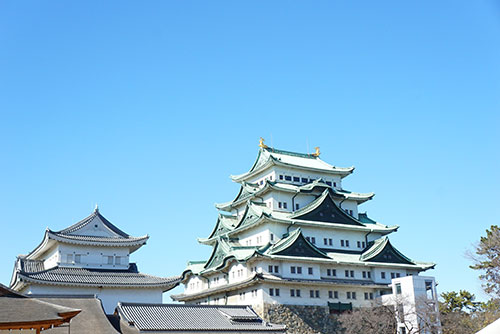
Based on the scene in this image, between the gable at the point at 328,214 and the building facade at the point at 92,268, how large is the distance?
1506cm

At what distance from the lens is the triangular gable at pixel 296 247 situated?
41000 millimetres

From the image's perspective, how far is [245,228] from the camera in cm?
4656

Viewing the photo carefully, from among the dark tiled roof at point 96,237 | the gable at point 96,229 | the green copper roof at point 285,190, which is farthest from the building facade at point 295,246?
the gable at point 96,229

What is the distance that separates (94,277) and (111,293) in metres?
1.63

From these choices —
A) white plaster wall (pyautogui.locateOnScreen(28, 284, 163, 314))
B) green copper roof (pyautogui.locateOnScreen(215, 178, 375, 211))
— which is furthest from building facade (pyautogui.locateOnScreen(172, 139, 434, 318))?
white plaster wall (pyautogui.locateOnScreen(28, 284, 163, 314))

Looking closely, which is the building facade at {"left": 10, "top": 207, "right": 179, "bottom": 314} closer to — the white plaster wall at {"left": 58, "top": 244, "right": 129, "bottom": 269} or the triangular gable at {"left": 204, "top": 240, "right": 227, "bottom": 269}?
the white plaster wall at {"left": 58, "top": 244, "right": 129, "bottom": 269}

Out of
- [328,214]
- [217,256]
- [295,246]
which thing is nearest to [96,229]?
[217,256]

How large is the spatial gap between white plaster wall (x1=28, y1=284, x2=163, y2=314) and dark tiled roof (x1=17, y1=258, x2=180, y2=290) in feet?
1.84

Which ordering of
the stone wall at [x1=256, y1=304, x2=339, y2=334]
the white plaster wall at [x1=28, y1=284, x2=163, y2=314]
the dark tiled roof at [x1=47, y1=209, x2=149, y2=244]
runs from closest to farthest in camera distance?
the white plaster wall at [x1=28, y1=284, x2=163, y2=314]
the dark tiled roof at [x1=47, y1=209, x2=149, y2=244]
the stone wall at [x1=256, y1=304, x2=339, y2=334]

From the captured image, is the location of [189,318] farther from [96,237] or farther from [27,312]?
[27,312]

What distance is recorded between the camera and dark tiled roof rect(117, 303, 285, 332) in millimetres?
28047

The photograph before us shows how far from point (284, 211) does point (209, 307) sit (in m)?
17.3

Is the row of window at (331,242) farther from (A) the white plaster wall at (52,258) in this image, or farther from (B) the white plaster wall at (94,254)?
(A) the white plaster wall at (52,258)

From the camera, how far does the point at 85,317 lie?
2606 centimetres
